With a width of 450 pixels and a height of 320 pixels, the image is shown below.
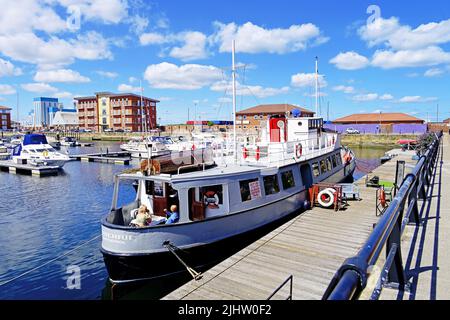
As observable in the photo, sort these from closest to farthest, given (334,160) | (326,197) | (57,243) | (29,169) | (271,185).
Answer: (271,185) → (326,197) → (57,243) → (334,160) → (29,169)

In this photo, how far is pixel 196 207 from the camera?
11625 millimetres

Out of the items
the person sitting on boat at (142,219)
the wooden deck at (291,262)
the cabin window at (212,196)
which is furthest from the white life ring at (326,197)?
the person sitting on boat at (142,219)

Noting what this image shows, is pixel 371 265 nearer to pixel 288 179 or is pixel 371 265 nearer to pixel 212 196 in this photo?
pixel 212 196

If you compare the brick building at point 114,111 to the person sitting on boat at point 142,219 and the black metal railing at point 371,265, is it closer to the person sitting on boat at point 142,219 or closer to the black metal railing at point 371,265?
the person sitting on boat at point 142,219

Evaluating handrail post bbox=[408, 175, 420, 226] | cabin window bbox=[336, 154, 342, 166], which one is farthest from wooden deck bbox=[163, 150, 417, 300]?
cabin window bbox=[336, 154, 342, 166]

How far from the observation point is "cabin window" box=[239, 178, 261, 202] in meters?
12.7

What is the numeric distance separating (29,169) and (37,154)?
450 centimetres

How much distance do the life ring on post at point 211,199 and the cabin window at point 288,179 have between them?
407 cm

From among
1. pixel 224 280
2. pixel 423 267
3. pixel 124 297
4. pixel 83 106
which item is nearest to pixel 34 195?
pixel 124 297

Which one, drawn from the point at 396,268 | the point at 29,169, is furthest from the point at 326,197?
the point at 29,169

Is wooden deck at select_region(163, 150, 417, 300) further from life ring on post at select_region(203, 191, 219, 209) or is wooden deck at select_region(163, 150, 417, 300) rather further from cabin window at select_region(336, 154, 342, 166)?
cabin window at select_region(336, 154, 342, 166)

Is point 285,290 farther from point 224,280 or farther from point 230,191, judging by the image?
point 230,191

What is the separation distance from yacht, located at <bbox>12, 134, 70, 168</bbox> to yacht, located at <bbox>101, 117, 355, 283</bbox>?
3772cm
